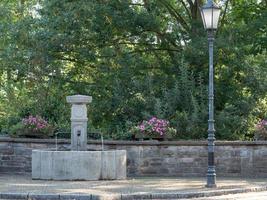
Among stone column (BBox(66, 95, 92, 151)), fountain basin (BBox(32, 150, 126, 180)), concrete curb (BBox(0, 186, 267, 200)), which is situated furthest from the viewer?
stone column (BBox(66, 95, 92, 151))

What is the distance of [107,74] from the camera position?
24328mm

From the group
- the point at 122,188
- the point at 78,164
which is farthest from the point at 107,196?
the point at 78,164

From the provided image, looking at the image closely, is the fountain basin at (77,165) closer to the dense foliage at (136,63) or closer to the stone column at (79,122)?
the stone column at (79,122)

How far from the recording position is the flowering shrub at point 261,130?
20422 mm

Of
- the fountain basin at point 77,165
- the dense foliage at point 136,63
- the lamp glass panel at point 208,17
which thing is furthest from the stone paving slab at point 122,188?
the lamp glass panel at point 208,17

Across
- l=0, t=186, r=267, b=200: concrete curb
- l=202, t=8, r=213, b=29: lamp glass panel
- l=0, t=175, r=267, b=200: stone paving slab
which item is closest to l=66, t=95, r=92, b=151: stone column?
l=0, t=175, r=267, b=200: stone paving slab

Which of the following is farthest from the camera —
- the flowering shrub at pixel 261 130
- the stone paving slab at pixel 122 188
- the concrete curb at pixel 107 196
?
the flowering shrub at pixel 261 130

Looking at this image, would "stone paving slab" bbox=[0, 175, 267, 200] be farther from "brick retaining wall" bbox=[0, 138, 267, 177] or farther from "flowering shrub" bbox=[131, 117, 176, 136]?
"flowering shrub" bbox=[131, 117, 176, 136]

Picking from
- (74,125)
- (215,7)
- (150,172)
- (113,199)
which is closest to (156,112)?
(150,172)

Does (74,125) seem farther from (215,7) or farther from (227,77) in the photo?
(227,77)

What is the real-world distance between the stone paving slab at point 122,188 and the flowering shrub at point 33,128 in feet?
7.39

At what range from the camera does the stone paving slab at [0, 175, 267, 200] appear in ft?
45.3

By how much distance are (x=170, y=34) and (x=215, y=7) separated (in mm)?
8511

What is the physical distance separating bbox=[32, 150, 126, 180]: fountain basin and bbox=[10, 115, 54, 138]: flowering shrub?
280cm
